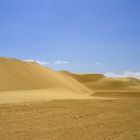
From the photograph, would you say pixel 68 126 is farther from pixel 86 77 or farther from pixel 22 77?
pixel 86 77

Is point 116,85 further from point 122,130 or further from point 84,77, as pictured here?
point 122,130

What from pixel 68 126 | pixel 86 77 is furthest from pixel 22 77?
pixel 86 77

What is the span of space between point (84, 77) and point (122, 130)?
259 ft

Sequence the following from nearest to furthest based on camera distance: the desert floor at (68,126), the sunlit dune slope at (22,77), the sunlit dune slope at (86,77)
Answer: the desert floor at (68,126) < the sunlit dune slope at (22,77) < the sunlit dune slope at (86,77)

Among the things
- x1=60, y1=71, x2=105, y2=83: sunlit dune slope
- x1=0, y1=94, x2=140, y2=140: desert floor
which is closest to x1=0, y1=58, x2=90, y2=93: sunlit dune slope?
x1=0, y1=94, x2=140, y2=140: desert floor

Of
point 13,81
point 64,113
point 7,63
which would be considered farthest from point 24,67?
point 64,113

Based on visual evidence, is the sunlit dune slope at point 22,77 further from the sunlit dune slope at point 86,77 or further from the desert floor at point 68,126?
the sunlit dune slope at point 86,77

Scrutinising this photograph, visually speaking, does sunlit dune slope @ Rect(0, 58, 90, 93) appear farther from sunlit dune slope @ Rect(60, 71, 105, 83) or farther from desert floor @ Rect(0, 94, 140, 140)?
sunlit dune slope @ Rect(60, 71, 105, 83)

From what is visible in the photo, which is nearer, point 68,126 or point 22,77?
point 68,126

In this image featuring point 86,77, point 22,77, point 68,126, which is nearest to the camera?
point 68,126

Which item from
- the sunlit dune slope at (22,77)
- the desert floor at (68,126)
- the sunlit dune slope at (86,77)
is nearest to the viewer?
the desert floor at (68,126)

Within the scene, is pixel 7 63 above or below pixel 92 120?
above

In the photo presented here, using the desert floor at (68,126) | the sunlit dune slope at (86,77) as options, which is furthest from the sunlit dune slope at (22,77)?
the sunlit dune slope at (86,77)

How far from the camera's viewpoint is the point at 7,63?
3359 centimetres
